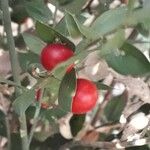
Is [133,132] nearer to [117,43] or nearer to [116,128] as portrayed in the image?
[116,128]

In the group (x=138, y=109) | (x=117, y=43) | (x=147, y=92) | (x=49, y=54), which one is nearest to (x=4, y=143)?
(x=138, y=109)

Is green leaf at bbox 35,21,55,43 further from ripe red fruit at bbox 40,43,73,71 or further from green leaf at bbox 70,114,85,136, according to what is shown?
green leaf at bbox 70,114,85,136

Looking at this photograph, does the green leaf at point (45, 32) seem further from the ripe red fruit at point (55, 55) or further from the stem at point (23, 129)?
the stem at point (23, 129)

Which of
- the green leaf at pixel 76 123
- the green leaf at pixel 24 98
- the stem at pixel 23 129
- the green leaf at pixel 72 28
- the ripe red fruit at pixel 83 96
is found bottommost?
the green leaf at pixel 76 123

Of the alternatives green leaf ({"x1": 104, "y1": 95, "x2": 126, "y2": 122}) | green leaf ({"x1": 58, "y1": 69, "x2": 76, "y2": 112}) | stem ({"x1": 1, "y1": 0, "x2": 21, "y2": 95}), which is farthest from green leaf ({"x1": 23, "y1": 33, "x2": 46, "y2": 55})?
green leaf ({"x1": 104, "y1": 95, "x2": 126, "y2": 122})

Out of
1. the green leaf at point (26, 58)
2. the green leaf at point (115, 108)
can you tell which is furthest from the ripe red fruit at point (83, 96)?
the green leaf at point (115, 108)

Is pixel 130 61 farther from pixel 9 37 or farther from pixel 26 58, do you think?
pixel 26 58
